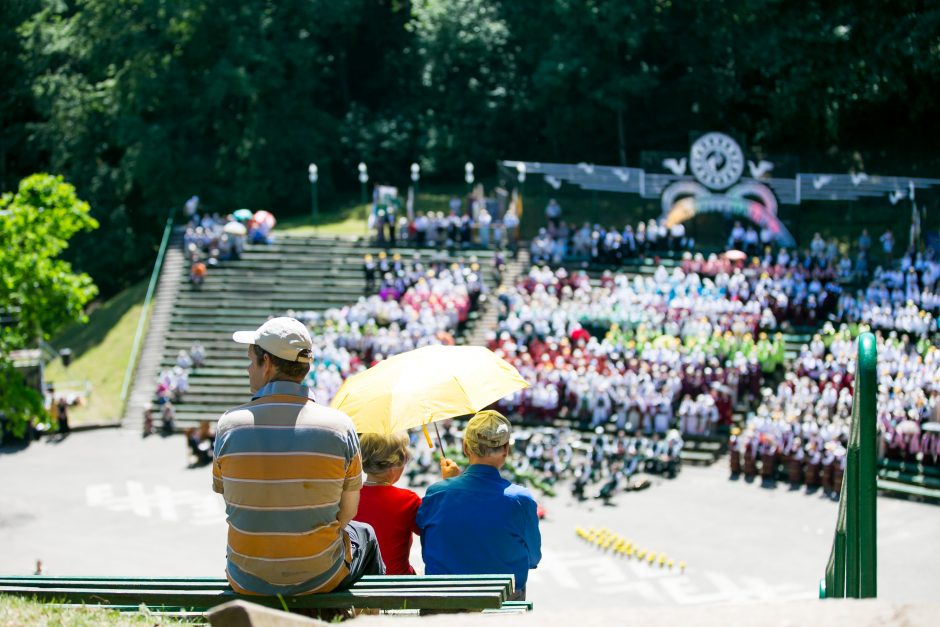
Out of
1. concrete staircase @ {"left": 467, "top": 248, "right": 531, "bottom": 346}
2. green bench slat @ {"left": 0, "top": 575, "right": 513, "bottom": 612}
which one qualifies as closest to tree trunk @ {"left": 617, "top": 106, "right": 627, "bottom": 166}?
concrete staircase @ {"left": 467, "top": 248, "right": 531, "bottom": 346}

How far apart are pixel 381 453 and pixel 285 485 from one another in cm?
110

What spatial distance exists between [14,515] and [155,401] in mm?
7584

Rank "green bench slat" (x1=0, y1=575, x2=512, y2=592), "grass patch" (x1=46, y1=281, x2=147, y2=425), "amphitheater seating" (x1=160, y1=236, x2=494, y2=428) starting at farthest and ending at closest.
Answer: "grass patch" (x1=46, y1=281, x2=147, y2=425) < "amphitheater seating" (x1=160, y1=236, x2=494, y2=428) < "green bench slat" (x1=0, y1=575, x2=512, y2=592)

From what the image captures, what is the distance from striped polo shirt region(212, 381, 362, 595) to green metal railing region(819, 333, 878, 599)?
2128mm

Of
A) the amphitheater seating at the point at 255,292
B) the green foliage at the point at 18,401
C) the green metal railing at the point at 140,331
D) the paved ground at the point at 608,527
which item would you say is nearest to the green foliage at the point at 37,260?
the green foliage at the point at 18,401

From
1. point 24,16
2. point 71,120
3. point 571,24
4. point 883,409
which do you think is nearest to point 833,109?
point 571,24

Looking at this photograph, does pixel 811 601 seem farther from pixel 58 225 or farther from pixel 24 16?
pixel 24 16

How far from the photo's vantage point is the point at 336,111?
49938mm

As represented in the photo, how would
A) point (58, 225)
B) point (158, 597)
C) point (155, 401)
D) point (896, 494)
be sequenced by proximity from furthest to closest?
point (155, 401) < point (58, 225) < point (896, 494) < point (158, 597)

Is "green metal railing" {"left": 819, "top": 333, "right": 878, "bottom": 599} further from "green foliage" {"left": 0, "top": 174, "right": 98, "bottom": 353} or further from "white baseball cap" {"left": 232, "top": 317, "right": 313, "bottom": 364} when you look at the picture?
"green foliage" {"left": 0, "top": 174, "right": 98, "bottom": 353}

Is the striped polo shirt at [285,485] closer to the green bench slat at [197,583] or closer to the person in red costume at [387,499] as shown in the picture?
the green bench slat at [197,583]

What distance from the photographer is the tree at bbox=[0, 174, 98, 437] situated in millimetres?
23906

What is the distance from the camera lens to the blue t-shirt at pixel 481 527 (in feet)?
18.4

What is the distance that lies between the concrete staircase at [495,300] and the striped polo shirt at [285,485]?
24.6m
